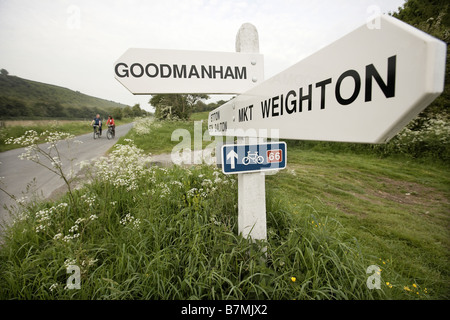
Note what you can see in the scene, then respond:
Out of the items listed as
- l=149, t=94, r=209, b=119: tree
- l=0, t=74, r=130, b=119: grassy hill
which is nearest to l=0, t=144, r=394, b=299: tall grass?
l=0, t=74, r=130, b=119: grassy hill

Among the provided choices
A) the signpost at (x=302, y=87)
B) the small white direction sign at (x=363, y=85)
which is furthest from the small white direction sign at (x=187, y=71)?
the small white direction sign at (x=363, y=85)

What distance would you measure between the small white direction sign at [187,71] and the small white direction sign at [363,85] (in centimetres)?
49

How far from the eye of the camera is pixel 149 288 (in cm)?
123

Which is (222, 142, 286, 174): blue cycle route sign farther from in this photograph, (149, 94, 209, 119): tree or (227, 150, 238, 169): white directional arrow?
(149, 94, 209, 119): tree

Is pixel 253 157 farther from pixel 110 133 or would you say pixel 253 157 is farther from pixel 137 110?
pixel 137 110

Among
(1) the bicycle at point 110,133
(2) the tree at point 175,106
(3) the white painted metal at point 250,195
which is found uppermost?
(2) the tree at point 175,106

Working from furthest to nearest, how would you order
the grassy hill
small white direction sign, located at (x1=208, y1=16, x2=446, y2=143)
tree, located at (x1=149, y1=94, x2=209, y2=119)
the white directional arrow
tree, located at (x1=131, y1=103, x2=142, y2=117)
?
tree, located at (x1=131, y1=103, x2=142, y2=117) → tree, located at (x1=149, y1=94, x2=209, y2=119) → the grassy hill → the white directional arrow → small white direction sign, located at (x1=208, y1=16, x2=446, y2=143)

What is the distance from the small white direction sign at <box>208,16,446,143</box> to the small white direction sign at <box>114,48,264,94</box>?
1.59 ft

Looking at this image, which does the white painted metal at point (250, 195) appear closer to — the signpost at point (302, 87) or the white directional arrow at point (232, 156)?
the signpost at point (302, 87)

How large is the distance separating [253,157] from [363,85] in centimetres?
72

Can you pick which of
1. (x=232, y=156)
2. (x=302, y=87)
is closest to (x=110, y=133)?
(x=232, y=156)

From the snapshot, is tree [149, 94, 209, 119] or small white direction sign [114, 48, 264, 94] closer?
small white direction sign [114, 48, 264, 94]

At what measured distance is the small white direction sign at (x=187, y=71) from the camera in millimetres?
1288

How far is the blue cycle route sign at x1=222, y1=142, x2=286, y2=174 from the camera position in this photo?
3.89 feet
